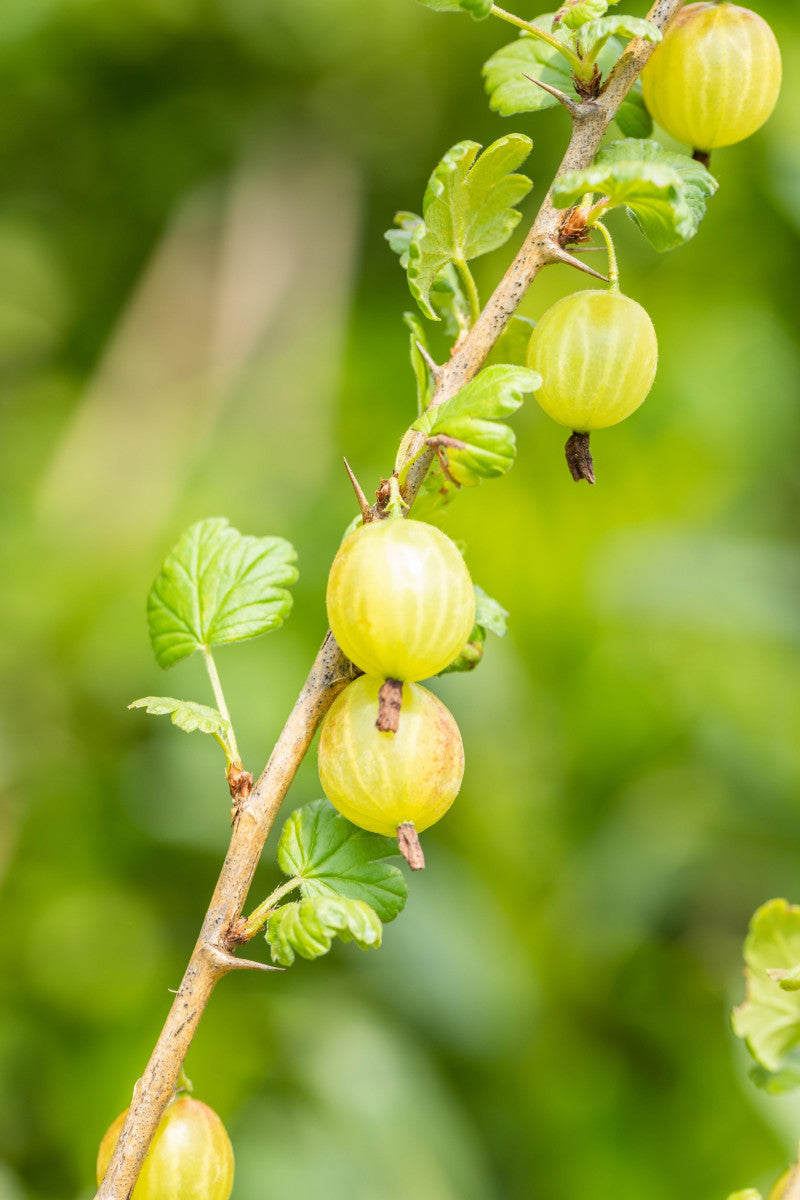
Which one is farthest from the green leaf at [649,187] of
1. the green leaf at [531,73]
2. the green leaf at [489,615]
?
the green leaf at [489,615]

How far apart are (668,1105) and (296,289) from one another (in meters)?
2.55

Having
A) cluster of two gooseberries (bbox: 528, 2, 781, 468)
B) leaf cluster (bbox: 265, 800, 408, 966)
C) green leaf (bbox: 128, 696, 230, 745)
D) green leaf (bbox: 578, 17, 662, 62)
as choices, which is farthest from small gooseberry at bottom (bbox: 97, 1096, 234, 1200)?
green leaf (bbox: 578, 17, 662, 62)

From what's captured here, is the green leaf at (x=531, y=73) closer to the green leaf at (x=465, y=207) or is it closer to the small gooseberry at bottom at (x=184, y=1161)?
the green leaf at (x=465, y=207)

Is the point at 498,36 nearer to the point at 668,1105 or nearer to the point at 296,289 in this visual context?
the point at 296,289

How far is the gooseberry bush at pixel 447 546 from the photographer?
570 millimetres

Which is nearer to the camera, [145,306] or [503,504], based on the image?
[503,504]

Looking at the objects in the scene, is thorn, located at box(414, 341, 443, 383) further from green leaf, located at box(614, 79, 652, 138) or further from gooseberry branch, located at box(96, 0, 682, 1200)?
green leaf, located at box(614, 79, 652, 138)

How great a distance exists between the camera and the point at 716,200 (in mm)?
2857

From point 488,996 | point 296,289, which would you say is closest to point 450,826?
point 488,996

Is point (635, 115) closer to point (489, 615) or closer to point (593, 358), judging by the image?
point (593, 358)

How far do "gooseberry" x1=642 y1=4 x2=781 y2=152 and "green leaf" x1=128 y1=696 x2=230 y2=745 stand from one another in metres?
0.49

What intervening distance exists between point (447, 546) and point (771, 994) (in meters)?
0.43

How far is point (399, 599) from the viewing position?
0.55m

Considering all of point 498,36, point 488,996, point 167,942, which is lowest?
point 167,942
